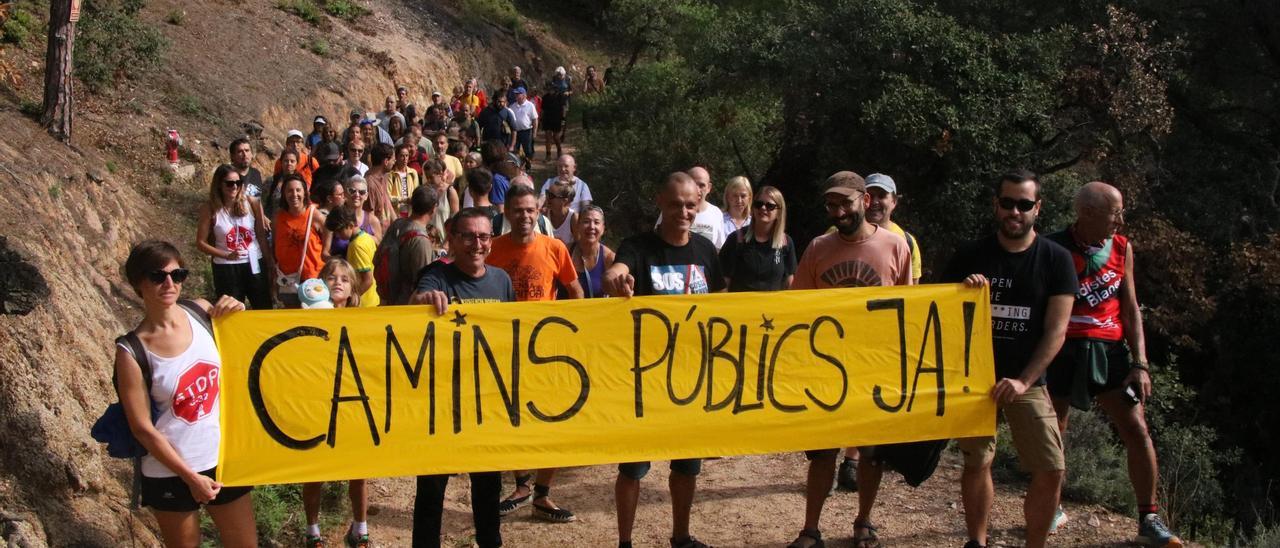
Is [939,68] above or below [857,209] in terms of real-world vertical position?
above

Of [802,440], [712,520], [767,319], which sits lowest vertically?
[712,520]

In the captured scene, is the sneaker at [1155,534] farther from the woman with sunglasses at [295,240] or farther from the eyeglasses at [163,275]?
the woman with sunglasses at [295,240]

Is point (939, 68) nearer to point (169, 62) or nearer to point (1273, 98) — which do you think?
point (1273, 98)

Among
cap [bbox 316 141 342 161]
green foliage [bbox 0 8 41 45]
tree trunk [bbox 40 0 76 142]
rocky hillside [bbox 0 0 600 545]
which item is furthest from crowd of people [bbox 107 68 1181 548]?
green foliage [bbox 0 8 41 45]

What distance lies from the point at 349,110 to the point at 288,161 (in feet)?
26.9

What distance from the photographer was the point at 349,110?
1914 cm

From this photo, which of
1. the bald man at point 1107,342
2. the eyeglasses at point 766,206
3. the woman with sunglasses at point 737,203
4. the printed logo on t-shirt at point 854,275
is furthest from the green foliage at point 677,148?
the printed logo on t-shirt at point 854,275

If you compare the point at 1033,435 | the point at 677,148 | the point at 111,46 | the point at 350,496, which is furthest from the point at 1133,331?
the point at 677,148

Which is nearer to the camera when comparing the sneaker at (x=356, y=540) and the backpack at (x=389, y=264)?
the sneaker at (x=356, y=540)

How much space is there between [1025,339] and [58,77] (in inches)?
372

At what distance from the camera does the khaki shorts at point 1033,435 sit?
536 cm

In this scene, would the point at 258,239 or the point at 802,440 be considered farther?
the point at 258,239

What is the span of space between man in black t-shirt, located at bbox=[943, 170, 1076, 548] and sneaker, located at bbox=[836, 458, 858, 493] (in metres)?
1.64

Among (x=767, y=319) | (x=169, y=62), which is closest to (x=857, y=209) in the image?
(x=767, y=319)
